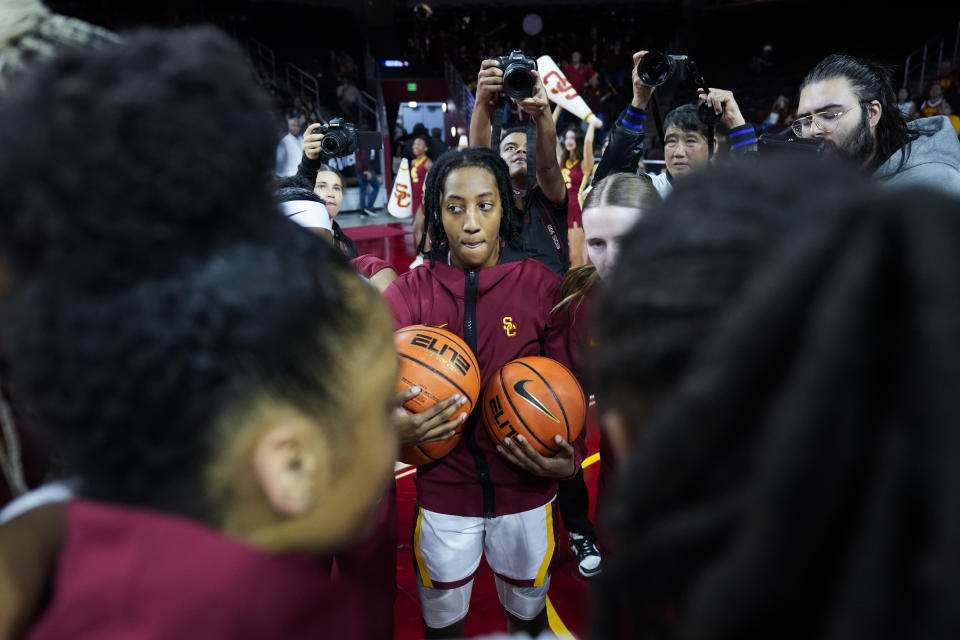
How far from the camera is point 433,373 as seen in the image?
5.89 ft

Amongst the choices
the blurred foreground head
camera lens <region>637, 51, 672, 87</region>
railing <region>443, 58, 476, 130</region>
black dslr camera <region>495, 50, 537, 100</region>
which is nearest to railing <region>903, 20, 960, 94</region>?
railing <region>443, 58, 476, 130</region>

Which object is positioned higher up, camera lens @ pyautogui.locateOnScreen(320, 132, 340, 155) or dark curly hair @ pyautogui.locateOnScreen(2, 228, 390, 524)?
camera lens @ pyautogui.locateOnScreen(320, 132, 340, 155)

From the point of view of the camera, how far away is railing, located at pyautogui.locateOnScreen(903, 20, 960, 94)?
1273 centimetres

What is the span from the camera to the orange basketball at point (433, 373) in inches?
70.6

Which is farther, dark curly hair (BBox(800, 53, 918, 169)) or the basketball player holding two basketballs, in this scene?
dark curly hair (BBox(800, 53, 918, 169))

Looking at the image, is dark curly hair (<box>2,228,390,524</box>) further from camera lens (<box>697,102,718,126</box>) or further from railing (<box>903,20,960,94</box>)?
railing (<box>903,20,960,94</box>)

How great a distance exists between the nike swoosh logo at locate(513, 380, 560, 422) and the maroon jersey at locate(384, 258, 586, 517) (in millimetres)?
194

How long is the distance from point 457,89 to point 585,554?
14529mm

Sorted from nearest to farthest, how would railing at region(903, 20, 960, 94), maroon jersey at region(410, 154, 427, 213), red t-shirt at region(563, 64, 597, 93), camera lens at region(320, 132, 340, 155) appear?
camera lens at region(320, 132, 340, 155)
maroon jersey at region(410, 154, 427, 213)
railing at region(903, 20, 960, 94)
red t-shirt at region(563, 64, 597, 93)

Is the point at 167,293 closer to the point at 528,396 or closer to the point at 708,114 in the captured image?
the point at 528,396

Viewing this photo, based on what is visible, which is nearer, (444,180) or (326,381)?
(326,381)

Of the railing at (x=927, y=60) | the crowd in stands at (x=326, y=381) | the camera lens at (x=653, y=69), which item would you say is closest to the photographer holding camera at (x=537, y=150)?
the camera lens at (x=653, y=69)

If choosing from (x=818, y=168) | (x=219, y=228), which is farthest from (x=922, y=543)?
(x=219, y=228)

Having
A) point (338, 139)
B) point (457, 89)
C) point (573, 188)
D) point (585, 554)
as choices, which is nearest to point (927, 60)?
point (457, 89)
